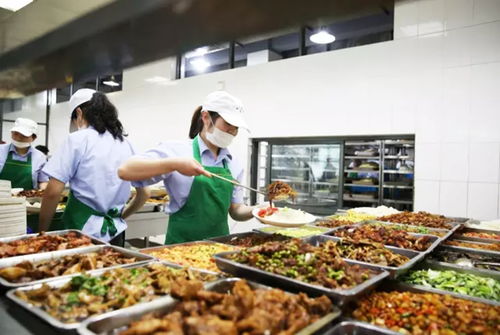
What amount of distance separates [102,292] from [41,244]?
30.0 inches

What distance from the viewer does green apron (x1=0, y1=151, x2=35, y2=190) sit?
15.1 feet

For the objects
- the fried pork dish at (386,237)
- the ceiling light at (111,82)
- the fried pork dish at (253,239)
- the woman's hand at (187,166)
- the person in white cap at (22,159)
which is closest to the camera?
the woman's hand at (187,166)

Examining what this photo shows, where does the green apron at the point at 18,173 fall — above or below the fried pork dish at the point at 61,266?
above

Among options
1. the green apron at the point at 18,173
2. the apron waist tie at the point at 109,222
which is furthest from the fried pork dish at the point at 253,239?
the green apron at the point at 18,173

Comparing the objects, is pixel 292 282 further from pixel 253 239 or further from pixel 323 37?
pixel 323 37

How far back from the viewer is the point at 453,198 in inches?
181

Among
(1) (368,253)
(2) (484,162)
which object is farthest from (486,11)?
(1) (368,253)

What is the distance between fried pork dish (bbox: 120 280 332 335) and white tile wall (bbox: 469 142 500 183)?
419 centimetres

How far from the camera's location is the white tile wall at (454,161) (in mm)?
4504

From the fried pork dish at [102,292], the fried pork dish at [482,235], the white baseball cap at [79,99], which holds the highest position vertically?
the white baseball cap at [79,99]

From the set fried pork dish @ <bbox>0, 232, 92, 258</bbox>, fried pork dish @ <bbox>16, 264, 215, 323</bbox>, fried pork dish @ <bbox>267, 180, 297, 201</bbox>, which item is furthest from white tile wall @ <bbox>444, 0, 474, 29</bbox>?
fried pork dish @ <bbox>0, 232, 92, 258</bbox>

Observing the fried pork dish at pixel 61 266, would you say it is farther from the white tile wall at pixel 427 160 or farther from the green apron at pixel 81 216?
the white tile wall at pixel 427 160

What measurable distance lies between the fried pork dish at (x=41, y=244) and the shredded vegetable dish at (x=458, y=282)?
1762 millimetres

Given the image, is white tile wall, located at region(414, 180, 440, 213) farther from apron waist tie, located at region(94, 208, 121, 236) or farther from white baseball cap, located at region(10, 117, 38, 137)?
white baseball cap, located at region(10, 117, 38, 137)
